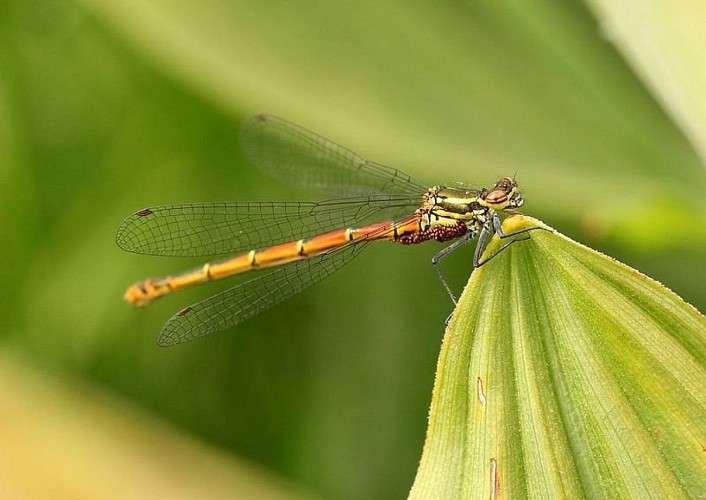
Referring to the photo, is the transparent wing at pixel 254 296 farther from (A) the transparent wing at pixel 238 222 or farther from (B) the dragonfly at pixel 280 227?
(A) the transparent wing at pixel 238 222

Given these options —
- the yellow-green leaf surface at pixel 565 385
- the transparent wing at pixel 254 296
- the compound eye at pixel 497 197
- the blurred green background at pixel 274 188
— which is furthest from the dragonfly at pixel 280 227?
the yellow-green leaf surface at pixel 565 385

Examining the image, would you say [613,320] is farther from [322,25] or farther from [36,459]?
[36,459]

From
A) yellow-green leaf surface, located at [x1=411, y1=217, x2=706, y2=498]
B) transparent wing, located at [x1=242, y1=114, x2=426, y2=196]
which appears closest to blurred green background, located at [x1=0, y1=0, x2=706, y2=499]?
transparent wing, located at [x1=242, y1=114, x2=426, y2=196]

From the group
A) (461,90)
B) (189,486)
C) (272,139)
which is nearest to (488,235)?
(461,90)

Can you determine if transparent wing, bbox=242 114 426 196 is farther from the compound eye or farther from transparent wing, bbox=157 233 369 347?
the compound eye

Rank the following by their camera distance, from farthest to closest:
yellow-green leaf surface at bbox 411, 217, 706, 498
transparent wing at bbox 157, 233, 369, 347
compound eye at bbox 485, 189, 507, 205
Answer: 1. transparent wing at bbox 157, 233, 369, 347
2. compound eye at bbox 485, 189, 507, 205
3. yellow-green leaf surface at bbox 411, 217, 706, 498

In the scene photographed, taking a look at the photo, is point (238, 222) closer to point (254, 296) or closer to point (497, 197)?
point (254, 296)
